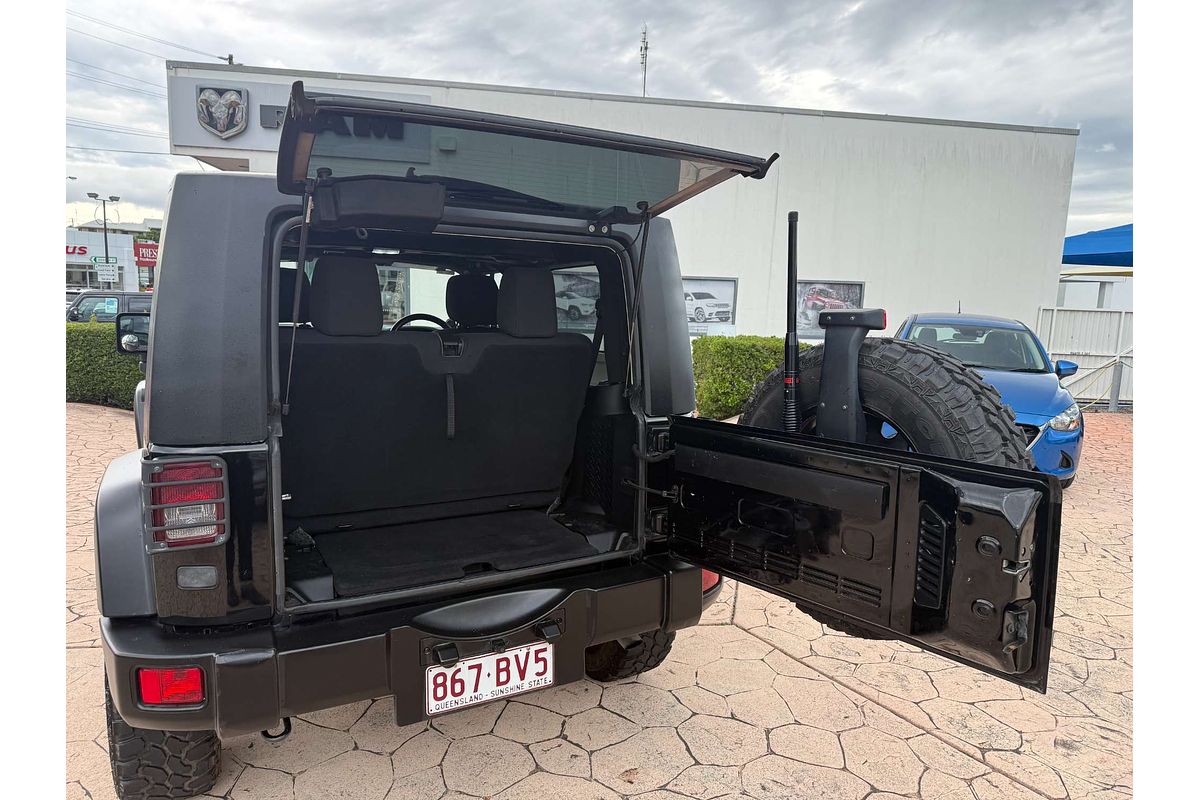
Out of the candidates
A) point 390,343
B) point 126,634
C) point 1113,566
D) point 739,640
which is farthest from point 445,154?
point 1113,566

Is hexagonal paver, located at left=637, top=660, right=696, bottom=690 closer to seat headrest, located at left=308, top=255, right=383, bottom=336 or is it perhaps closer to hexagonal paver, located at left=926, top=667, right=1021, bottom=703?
hexagonal paver, located at left=926, top=667, right=1021, bottom=703

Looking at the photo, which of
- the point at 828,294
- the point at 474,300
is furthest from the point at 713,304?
the point at 474,300

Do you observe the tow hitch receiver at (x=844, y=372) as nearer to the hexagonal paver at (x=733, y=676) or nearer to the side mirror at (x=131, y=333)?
the hexagonal paver at (x=733, y=676)

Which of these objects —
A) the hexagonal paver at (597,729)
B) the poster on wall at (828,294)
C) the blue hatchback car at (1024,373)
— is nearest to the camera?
the hexagonal paver at (597,729)

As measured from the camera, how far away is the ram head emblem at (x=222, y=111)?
11.1 meters

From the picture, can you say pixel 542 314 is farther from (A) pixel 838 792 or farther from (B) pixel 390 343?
(A) pixel 838 792

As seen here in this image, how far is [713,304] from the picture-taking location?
11.8 metres

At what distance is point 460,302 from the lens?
3.62 m

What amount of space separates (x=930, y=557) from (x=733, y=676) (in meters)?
1.58

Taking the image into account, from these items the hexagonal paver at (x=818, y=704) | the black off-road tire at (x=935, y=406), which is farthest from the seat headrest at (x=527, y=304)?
the hexagonal paver at (x=818, y=704)

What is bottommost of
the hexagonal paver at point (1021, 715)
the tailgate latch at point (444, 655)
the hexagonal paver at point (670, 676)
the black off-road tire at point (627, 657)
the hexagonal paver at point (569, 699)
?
the hexagonal paver at point (569, 699)

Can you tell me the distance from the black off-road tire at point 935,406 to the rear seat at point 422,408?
1157 mm

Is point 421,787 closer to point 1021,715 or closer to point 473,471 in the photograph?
point 473,471

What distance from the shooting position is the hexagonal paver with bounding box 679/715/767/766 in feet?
8.30
